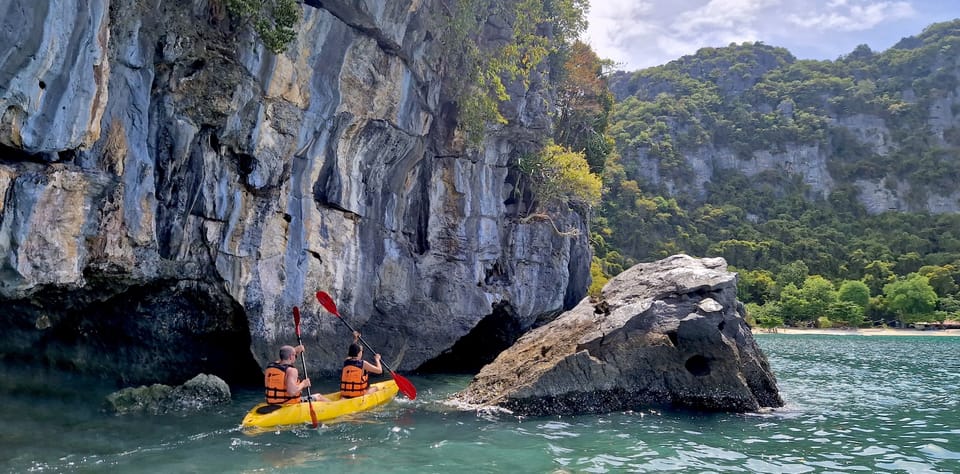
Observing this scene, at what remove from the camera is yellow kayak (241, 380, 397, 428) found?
9078mm

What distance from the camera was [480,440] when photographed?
27.6 ft

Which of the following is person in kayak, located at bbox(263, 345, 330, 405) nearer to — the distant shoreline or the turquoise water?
the turquoise water

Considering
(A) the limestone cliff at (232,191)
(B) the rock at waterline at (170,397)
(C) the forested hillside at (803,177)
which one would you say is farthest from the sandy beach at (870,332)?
(B) the rock at waterline at (170,397)

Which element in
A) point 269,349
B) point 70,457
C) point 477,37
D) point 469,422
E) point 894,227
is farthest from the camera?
point 894,227

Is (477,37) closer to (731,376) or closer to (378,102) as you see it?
(378,102)

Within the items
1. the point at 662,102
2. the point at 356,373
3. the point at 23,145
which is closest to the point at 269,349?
the point at 356,373

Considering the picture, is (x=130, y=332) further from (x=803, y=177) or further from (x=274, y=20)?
(x=803, y=177)

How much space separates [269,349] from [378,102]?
589 cm

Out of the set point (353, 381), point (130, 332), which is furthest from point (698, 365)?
point (130, 332)

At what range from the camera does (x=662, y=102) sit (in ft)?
298

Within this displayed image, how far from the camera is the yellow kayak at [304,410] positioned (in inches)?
357

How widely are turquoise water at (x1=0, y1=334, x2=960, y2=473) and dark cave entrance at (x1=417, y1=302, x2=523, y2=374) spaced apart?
7.21m

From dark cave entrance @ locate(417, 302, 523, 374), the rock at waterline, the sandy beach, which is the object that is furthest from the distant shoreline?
the rock at waterline

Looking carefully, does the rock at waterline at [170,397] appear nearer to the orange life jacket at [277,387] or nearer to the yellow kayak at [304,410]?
the yellow kayak at [304,410]
